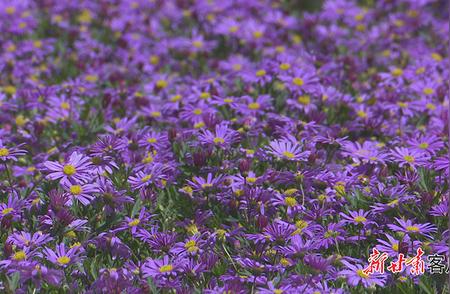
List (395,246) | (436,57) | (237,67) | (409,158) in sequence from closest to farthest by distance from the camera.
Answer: (395,246)
(409,158)
(237,67)
(436,57)

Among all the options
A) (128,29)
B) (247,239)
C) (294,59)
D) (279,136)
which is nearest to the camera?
(247,239)

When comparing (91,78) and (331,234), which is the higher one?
(331,234)

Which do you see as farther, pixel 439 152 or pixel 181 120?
pixel 181 120

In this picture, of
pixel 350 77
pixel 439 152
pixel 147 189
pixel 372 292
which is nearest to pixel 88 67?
pixel 350 77

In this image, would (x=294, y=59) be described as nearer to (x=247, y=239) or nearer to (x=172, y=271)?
(x=247, y=239)

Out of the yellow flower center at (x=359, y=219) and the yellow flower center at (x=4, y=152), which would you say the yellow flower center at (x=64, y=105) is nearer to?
the yellow flower center at (x=4, y=152)

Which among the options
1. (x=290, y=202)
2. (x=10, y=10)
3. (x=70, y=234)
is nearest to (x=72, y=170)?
(x=70, y=234)

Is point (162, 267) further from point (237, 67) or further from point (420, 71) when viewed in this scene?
point (420, 71)

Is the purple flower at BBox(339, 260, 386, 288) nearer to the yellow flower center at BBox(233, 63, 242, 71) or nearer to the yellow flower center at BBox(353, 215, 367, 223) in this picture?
the yellow flower center at BBox(353, 215, 367, 223)
